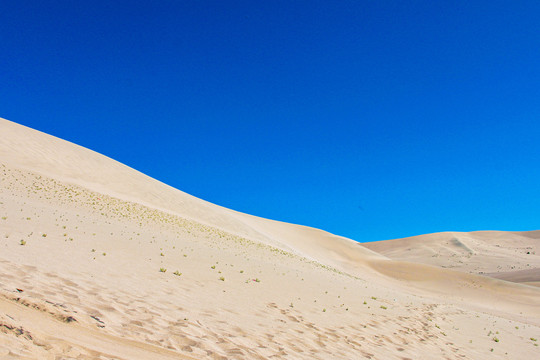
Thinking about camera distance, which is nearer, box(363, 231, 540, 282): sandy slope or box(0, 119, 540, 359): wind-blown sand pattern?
box(0, 119, 540, 359): wind-blown sand pattern

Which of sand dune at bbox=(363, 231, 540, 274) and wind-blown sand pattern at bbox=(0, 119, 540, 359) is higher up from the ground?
sand dune at bbox=(363, 231, 540, 274)

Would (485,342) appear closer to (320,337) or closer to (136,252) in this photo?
(320,337)

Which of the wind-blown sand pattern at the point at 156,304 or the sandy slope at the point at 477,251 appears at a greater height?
the sandy slope at the point at 477,251

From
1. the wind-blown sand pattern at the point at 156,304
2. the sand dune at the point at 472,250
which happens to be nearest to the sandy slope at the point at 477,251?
the sand dune at the point at 472,250

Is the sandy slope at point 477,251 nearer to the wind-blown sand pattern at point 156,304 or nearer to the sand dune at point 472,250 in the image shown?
the sand dune at point 472,250

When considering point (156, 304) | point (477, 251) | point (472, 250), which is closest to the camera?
point (156, 304)

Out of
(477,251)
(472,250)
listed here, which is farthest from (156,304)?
(472,250)

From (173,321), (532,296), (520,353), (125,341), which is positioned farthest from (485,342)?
(532,296)

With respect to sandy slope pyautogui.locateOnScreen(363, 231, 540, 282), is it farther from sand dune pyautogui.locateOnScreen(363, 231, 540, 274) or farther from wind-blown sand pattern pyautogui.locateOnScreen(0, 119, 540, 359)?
wind-blown sand pattern pyautogui.locateOnScreen(0, 119, 540, 359)

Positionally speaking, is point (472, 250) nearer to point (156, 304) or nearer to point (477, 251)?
point (477, 251)

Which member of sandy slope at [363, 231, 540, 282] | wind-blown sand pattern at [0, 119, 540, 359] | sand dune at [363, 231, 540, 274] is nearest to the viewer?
wind-blown sand pattern at [0, 119, 540, 359]

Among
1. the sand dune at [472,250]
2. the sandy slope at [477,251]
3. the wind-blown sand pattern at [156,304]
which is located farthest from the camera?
the sand dune at [472,250]

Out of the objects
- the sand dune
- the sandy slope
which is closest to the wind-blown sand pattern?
the sandy slope

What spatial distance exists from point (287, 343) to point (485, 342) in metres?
9.95
